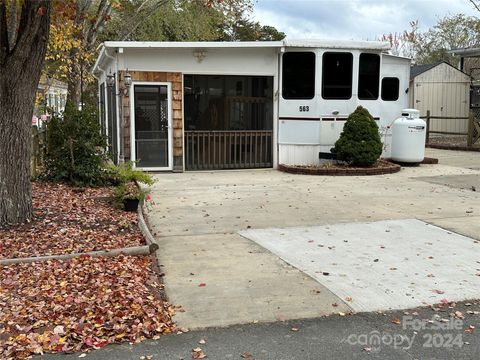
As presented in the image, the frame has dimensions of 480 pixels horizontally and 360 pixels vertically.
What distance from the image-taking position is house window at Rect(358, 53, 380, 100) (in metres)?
13.3

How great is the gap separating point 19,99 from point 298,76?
25.8ft

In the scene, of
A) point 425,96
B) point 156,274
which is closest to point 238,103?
point 156,274

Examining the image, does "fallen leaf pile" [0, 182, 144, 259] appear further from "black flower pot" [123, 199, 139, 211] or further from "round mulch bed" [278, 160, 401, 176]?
"round mulch bed" [278, 160, 401, 176]

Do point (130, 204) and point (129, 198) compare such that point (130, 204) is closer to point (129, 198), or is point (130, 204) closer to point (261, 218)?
point (129, 198)

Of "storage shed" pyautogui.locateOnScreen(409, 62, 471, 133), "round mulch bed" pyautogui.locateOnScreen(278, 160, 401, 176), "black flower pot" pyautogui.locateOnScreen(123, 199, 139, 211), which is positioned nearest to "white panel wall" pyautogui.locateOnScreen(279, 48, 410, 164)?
"round mulch bed" pyautogui.locateOnScreen(278, 160, 401, 176)

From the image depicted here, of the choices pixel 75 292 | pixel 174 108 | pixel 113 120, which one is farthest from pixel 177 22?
pixel 75 292

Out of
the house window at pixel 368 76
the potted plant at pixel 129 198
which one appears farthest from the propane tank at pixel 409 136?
the potted plant at pixel 129 198

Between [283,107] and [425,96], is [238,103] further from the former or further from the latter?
[425,96]

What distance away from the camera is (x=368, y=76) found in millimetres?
13344

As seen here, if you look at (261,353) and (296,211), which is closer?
(261,353)

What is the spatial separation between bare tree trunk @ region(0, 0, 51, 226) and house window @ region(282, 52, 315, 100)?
7383 mm

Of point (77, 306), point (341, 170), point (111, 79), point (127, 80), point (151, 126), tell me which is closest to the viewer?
point (77, 306)

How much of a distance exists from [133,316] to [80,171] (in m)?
6.33

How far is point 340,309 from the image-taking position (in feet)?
14.1
